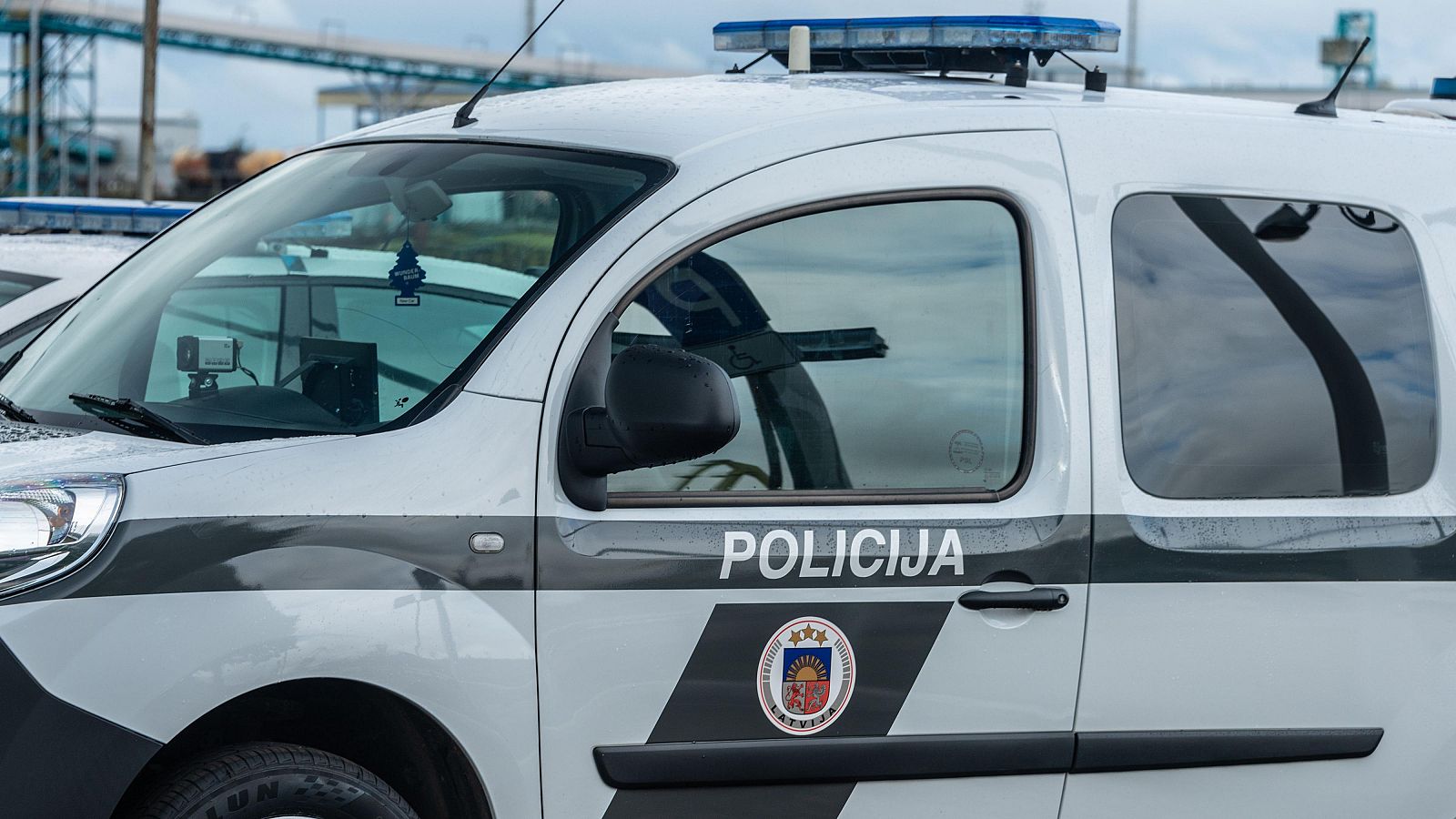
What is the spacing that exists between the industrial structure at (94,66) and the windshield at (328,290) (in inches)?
1197

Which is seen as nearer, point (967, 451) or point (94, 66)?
point (967, 451)

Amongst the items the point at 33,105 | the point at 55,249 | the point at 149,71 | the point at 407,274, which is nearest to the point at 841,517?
the point at 407,274

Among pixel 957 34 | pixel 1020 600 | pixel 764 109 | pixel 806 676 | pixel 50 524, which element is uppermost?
pixel 957 34

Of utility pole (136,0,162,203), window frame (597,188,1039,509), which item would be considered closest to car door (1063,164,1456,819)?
window frame (597,188,1039,509)

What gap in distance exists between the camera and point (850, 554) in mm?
2510

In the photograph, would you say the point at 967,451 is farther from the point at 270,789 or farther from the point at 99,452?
the point at 99,452

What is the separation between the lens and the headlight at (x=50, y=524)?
2145 millimetres

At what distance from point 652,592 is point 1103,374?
0.85 metres

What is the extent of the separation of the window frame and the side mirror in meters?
0.17

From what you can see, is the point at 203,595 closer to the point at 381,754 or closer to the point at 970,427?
the point at 381,754

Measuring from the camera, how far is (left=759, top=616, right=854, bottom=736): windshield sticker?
2492 mm

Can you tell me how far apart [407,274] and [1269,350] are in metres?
1.57

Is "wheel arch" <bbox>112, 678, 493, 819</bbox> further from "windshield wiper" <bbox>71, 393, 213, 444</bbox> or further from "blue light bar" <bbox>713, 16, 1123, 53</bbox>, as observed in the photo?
"blue light bar" <bbox>713, 16, 1123, 53</bbox>

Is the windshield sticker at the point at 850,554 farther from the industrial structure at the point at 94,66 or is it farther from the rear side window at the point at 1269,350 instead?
the industrial structure at the point at 94,66
